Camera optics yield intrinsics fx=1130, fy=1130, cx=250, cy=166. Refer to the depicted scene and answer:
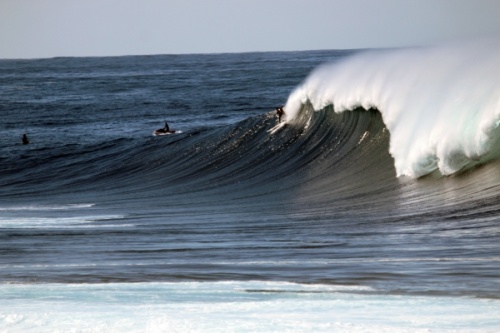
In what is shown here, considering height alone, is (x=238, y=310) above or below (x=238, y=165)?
below

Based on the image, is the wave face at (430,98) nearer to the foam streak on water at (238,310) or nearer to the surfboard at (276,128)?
the surfboard at (276,128)

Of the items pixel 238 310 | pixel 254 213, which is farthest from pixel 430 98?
pixel 238 310

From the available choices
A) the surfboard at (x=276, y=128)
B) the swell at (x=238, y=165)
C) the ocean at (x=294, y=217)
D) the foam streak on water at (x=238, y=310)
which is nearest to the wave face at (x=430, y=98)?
the ocean at (x=294, y=217)

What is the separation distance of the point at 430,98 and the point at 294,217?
4.33 meters

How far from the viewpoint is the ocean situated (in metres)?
7.56

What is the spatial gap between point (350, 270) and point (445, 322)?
2003mm

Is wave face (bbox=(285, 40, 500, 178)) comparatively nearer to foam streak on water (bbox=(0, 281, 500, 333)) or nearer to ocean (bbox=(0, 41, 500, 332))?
ocean (bbox=(0, 41, 500, 332))

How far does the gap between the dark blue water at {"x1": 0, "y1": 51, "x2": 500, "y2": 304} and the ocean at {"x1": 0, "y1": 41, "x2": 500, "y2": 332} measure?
1.6 inches

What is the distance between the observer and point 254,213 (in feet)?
48.6

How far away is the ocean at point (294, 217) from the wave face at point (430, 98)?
0.12 feet

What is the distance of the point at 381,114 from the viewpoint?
18.9m

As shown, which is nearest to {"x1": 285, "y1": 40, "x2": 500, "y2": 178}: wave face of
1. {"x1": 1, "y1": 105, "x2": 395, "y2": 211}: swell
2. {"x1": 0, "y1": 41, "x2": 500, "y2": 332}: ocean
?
{"x1": 0, "y1": 41, "x2": 500, "y2": 332}: ocean

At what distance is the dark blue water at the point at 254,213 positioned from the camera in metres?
9.09

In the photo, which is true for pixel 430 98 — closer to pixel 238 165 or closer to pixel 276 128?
pixel 238 165
